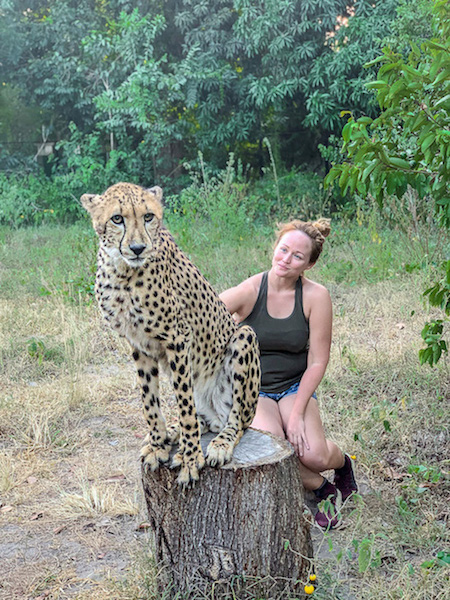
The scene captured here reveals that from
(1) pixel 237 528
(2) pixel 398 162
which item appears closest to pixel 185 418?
(1) pixel 237 528

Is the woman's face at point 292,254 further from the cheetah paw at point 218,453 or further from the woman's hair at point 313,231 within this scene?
the cheetah paw at point 218,453

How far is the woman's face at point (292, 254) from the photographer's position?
10.7 ft

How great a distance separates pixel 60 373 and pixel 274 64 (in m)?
8.05

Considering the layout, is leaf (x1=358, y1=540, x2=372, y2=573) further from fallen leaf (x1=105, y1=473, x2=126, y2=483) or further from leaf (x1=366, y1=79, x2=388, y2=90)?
fallen leaf (x1=105, y1=473, x2=126, y2=483)

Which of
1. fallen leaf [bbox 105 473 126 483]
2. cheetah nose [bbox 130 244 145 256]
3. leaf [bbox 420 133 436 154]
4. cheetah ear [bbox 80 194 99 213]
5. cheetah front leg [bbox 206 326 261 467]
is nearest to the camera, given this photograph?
cheetah nose [bbox 130 244 145 256]

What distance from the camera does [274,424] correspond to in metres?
3.27

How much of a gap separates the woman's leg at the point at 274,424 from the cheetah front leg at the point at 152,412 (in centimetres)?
74

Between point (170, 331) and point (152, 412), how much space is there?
1.16 feet

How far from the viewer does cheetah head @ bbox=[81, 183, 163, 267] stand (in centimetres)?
214

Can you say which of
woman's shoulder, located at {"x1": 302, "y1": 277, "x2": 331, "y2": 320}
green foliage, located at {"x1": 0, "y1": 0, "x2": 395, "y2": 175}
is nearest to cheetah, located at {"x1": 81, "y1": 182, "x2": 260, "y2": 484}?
woman's shoulder, located at {"x1": 302, "y1": 277, "x2": 331, "y2": 320}

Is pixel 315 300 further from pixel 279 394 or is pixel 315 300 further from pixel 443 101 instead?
pixel 443 101

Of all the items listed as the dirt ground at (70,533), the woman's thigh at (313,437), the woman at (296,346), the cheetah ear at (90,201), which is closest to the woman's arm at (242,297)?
the woman at (296,346)

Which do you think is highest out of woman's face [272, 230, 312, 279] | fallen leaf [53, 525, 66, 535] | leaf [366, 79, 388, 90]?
leaf [366, 79, 388, 90]

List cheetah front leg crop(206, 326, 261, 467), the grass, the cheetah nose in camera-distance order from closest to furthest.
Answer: the cheetah nose < cheetah front leg crop(206, 326, 261, 467) < the grass
